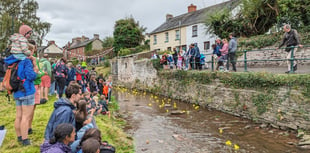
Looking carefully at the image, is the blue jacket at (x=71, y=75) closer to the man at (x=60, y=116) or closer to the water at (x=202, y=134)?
the water at (x=202, y=134)

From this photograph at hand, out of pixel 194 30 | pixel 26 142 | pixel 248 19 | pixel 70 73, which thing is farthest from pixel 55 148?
pixel 194 30

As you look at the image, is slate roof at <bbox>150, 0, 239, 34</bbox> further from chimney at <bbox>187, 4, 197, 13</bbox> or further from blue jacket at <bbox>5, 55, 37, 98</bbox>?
blue jacket at <bbox>5, 55, 37, 98</bbox>

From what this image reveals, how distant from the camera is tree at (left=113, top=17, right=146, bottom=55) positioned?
35631 mm

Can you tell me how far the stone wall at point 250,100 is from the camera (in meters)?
7.77

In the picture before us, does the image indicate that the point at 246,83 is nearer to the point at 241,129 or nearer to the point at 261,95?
the point at 261,95

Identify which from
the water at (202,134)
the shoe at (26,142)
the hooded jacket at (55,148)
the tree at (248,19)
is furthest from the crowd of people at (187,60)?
the hooded jacket at (55,148)

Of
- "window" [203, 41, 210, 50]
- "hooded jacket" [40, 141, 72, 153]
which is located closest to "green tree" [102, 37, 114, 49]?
"window" [203, 41, 210, 50]

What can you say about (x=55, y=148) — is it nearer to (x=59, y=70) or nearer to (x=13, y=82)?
(x=13, y=82)

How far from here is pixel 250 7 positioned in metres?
15.6

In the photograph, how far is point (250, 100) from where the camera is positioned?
9.67 m

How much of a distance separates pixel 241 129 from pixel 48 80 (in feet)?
26.3

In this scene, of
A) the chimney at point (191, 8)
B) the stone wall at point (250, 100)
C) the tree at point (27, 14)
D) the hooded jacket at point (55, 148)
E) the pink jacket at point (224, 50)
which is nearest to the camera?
the hooded jacket at point (55, 148)

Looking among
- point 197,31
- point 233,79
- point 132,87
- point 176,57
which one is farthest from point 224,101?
point 197,31

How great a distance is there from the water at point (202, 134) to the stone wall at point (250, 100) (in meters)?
0.46
